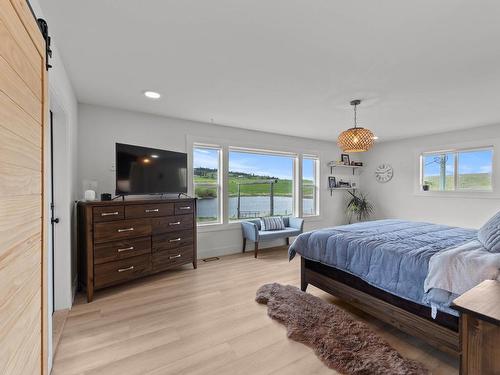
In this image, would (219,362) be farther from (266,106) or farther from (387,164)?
(387,164)

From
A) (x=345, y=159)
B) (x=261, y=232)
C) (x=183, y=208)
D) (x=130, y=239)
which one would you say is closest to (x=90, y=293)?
(x=130, y=239)

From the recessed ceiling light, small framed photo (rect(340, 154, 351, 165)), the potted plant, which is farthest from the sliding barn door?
the potted plant

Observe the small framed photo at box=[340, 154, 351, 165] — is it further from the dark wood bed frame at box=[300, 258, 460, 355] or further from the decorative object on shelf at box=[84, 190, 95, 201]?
the decorative object on shelf at box=[84, 190, 95, 201]

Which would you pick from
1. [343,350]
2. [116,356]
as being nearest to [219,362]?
[116,356]

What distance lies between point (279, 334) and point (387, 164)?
5.01 metres

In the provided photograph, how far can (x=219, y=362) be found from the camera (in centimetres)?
178

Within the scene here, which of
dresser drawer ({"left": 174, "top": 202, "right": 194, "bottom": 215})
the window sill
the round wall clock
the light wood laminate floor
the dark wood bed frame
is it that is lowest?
the light wood laminate floor

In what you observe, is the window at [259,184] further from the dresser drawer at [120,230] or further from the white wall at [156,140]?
the dresser drawer at [120,230]

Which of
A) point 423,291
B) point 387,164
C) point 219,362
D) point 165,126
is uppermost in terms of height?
point 165,126

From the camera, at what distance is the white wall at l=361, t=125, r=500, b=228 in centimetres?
435

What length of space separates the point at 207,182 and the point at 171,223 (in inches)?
48.4

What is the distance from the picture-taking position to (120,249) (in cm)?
288

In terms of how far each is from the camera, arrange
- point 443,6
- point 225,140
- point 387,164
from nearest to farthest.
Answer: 1. point 443,6
2. point 225,140
3. point 387,164

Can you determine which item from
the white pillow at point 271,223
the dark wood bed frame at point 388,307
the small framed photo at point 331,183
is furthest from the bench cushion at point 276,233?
the small framed photo at point 331,183
